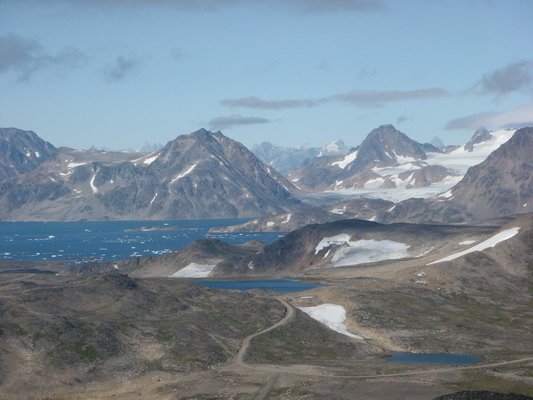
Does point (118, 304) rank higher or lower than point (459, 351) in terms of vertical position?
higher

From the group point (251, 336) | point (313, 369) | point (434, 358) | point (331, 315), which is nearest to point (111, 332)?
point (251, 336)

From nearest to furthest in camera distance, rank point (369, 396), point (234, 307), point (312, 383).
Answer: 1. point (369, 396)
2. point (312, 383)
3. point (234, 307)

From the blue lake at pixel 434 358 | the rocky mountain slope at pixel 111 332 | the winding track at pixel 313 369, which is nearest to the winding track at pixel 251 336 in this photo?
the winding track at pixel 313 369

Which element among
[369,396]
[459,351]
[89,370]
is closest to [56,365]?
[89,370]

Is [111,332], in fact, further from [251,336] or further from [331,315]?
[331,315]

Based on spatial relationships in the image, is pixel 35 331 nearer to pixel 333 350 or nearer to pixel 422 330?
pixel 333 350

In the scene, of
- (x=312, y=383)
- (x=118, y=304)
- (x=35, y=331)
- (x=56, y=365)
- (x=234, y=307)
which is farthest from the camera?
(x=234, y=307)

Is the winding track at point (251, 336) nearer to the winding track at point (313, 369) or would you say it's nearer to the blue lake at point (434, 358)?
the winding track at point (313, 369)
